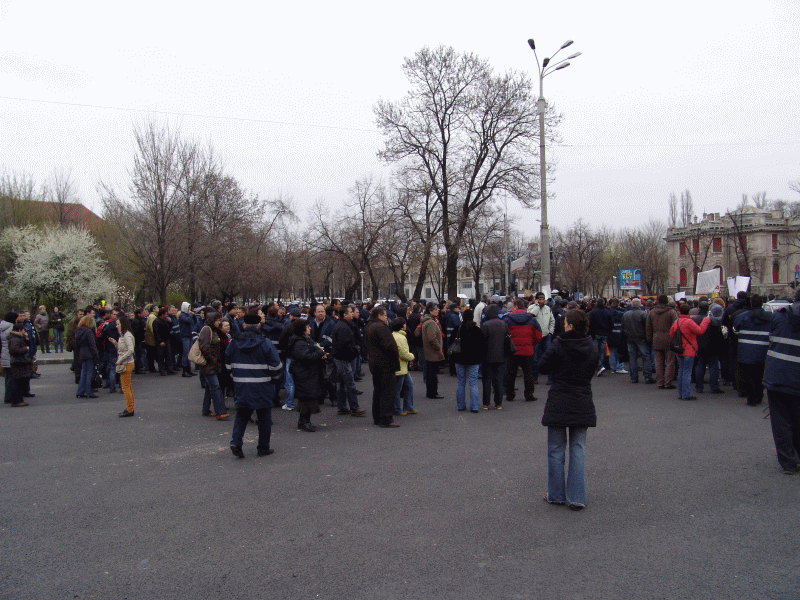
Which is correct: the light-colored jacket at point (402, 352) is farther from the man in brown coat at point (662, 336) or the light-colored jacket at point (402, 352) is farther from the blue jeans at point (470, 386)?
the man in brown coat at point (662, 336)

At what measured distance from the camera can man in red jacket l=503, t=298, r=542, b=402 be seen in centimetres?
1105

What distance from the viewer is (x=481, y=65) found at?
29.1m

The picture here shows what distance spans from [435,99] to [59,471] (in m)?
27.0

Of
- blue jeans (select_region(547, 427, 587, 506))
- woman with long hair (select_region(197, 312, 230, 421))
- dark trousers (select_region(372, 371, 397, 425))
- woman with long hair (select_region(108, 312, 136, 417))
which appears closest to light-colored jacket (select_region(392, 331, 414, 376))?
dark trousers (select_region(372, 371, 397, 425))

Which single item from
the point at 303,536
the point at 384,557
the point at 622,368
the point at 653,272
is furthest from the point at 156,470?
the point at 653,272

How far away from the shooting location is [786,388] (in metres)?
6.09

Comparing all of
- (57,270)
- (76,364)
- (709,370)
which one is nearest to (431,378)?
(709,370)

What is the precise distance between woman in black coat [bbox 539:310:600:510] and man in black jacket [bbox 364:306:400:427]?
3.91m

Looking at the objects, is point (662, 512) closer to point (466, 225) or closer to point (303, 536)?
point (303, 536)

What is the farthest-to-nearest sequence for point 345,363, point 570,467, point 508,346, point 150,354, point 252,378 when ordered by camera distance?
point 150,354 < point 508,346 < point 345,363 < point 252,378 < point 570,467

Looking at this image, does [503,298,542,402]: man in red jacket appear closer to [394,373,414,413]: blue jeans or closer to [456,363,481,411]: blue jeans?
[456,363,481,411]: blue jeans

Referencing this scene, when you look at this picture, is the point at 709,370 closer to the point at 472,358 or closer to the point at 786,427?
the point at 472,358

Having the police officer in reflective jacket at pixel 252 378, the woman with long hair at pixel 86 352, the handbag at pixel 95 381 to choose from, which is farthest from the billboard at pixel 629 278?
the police officer in reflective jacket at pixel 252 378

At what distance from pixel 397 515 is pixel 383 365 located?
4.01 m
